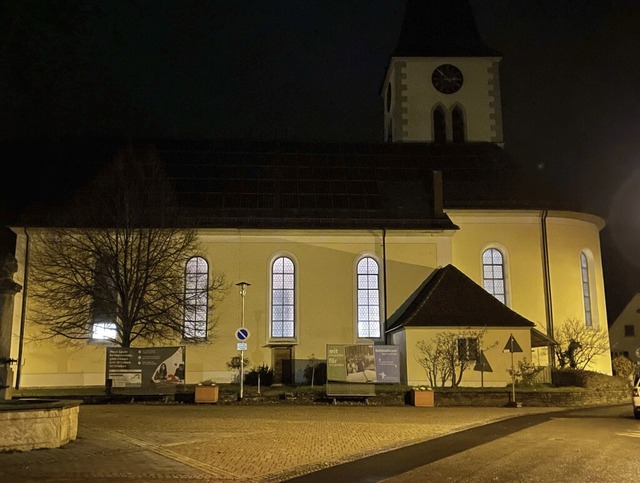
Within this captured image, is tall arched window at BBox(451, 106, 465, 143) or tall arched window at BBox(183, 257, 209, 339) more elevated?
tall arched window at BBox(451, 106, 465, 143)

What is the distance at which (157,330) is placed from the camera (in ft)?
99.9

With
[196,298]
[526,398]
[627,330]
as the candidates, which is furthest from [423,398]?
[627,330]

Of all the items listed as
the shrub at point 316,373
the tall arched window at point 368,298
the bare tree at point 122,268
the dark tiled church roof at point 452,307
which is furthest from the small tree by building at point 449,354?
the bare tree at point 122,268

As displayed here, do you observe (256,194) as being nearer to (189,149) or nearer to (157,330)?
(189,149)

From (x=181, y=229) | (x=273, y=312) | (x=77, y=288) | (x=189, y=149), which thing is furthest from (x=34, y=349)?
(x=189, y=149)

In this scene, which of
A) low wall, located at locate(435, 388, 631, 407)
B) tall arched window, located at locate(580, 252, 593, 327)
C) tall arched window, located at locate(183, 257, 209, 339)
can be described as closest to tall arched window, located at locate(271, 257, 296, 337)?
tall arched window, located at locate(183, 257, 209, 339)

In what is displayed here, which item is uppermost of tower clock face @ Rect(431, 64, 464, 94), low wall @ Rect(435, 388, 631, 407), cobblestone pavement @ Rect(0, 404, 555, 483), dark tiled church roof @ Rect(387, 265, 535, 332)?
tower clock face @ Rect(431, 64, 464, 94)

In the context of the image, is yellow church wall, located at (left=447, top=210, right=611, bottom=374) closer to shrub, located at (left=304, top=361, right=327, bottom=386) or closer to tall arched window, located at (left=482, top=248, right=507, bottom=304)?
tall arched window, located at (left=482, top=248, right=507, bottom=304)

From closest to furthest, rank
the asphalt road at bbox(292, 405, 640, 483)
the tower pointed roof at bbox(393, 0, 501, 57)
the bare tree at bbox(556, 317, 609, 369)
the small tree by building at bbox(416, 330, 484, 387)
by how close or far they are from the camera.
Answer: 1. the asphalt road at bbox(292, 405, 640, 483)
2. the small tree by building at bbox(416, 330, 484, 387)
3. the bare tree at bbox(556, 317, 609, 369)
4. the tower pointed roof at bbox(393, 0, 501, 57)

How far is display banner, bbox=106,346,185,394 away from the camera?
26.5 meters

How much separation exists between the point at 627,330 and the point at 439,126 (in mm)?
32306

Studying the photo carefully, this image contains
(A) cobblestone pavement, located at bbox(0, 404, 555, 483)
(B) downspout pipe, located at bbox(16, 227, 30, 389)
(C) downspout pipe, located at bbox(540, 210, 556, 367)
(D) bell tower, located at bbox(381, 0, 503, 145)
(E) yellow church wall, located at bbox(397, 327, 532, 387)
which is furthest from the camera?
(D) bell tower, located at bbox(381, 0, 503, 145)

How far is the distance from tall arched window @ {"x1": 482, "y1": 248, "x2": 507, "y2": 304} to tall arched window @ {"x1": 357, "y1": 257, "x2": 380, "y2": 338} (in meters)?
5.84

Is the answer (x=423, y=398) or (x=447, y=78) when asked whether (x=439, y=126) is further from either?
(x=423, y=398)
